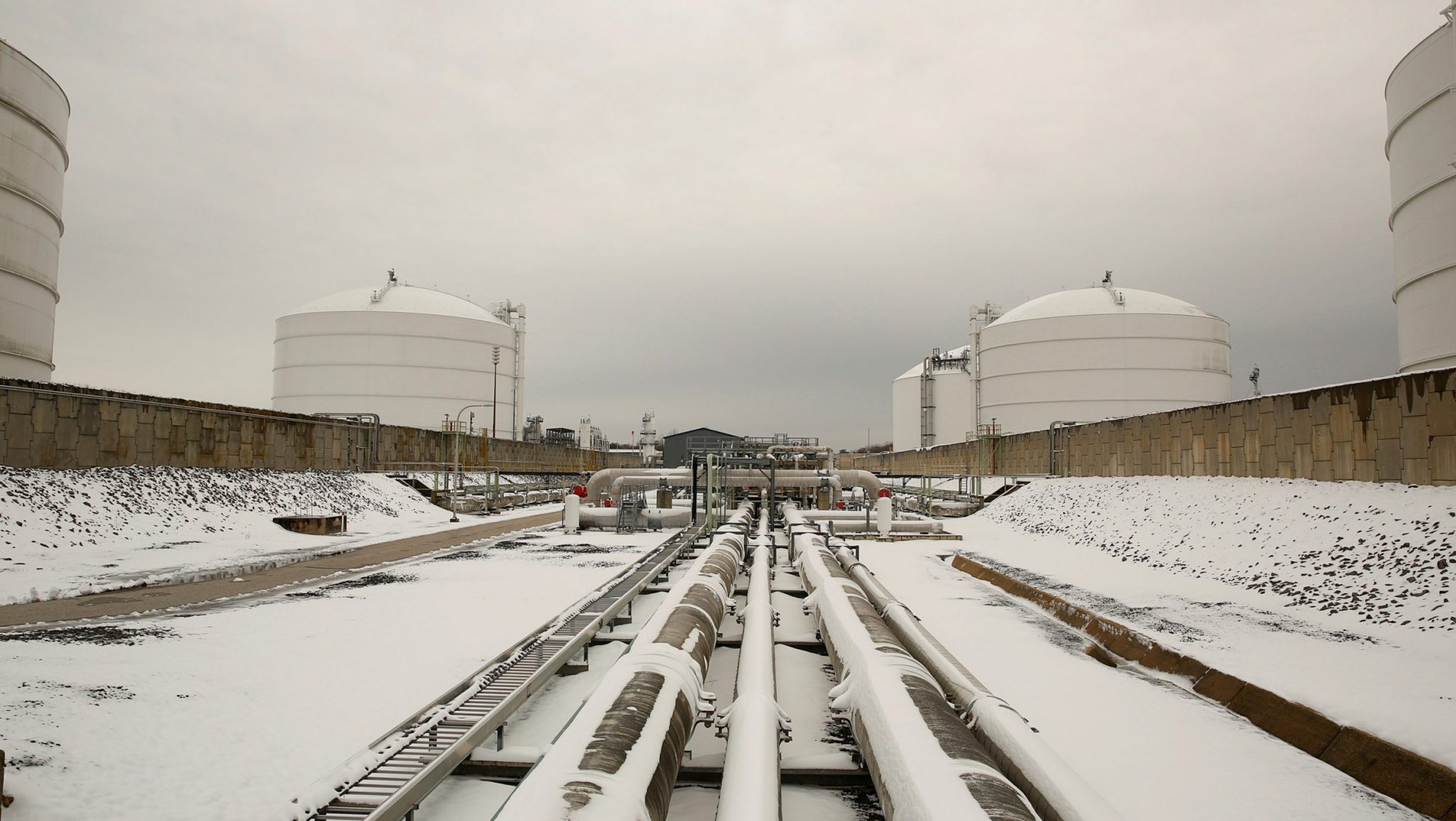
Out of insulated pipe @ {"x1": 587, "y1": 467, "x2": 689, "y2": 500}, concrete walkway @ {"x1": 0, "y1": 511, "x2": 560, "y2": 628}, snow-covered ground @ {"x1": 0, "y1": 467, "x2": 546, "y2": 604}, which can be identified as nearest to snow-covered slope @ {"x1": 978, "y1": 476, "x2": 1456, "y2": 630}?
insulated pipe @ {"x1": 587, "y1": 467, "x2": 689, "y2": 500}

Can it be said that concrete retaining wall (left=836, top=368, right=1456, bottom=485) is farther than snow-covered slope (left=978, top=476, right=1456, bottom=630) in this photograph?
Yes

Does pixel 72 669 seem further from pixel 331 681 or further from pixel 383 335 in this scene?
pixel 383 335

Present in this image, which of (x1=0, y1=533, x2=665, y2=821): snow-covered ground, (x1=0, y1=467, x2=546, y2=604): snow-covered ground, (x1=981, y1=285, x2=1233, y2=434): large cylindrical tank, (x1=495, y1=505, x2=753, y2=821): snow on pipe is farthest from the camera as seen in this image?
(x1=981, y1=285, x2=1233, y2=434): large cylindrical tank

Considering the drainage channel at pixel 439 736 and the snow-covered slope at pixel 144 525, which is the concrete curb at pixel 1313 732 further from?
the snow-covered slope at pixel 144 525

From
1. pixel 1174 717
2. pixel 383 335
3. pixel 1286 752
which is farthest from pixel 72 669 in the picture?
pixel 383 335

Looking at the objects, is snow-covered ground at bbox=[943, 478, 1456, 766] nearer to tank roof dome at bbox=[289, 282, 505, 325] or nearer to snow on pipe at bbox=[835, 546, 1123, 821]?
snow on pipe at bbox=[835, 546, 1123, 821]

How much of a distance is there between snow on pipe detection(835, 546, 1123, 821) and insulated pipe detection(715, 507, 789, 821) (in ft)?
4.04

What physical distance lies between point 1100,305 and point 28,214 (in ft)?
143

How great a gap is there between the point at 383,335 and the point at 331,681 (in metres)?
42.6

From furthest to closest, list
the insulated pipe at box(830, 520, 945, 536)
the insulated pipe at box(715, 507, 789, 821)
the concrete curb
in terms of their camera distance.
Result: the insulated pipe at box(830, 520, 945, 536)
the concrete curb
the insulated pipe at box(715, 507, 789, 821)

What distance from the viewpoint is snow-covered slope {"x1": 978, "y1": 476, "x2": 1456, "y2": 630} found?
8.90 meters

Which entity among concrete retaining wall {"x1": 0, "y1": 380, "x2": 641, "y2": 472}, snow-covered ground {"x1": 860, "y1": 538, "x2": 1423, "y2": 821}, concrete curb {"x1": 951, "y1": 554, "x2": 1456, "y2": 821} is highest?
concrete retaining wall {"x1": 0, "y1": 380, "x2": 641, "y2": 472}

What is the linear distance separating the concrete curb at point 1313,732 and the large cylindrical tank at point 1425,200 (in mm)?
16324

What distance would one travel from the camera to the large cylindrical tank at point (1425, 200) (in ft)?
60.3
